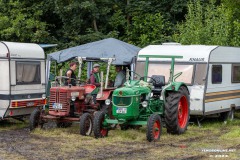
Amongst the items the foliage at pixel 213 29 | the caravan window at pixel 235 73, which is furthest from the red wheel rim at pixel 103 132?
the foliage at pixel 213 29

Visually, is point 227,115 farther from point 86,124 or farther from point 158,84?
point 86,124

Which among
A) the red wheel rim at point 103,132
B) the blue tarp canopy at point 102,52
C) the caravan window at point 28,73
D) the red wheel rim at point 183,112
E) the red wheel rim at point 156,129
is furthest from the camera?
the blue tarp canopy at point 102,52

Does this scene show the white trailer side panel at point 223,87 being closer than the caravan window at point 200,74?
No

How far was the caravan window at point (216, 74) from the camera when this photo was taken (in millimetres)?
15266

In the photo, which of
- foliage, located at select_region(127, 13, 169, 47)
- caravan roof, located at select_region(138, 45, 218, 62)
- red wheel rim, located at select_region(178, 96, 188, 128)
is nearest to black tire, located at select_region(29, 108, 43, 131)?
red wheel rim, located at select_region(178, 96, 188, 128)

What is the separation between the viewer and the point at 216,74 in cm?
1546

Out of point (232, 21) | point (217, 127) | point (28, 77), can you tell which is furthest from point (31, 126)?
point (232, 21)

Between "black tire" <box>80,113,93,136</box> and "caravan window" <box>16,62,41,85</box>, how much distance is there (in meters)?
2.83

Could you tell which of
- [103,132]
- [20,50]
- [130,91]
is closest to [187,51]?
[130,91]

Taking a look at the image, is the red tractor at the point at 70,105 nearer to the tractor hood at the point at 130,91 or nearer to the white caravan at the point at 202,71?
the tractor hood at the point at 130,91

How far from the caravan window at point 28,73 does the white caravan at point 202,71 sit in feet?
9.21

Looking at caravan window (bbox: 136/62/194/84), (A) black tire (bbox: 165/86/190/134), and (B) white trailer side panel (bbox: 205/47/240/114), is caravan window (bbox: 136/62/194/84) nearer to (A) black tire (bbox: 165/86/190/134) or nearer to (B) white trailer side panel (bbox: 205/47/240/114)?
(B) white trailer side panel (bbox: 205/47/240/114)

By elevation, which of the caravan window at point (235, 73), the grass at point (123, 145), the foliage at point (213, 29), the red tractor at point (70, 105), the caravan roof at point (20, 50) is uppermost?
the foliage at point (213, 29)

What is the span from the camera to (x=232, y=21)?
22734 mm
